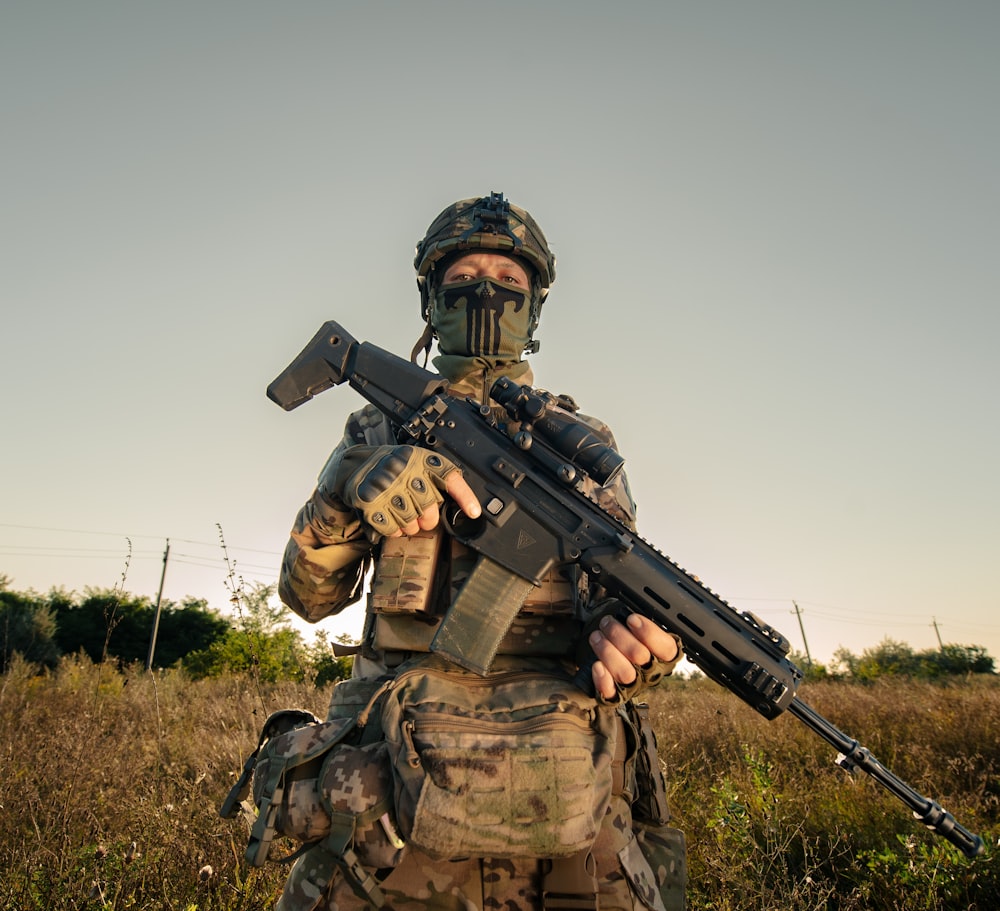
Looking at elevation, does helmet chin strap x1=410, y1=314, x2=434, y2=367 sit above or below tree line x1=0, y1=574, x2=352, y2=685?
above

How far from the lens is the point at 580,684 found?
7.33 ft

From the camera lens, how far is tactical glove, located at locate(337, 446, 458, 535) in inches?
89.9

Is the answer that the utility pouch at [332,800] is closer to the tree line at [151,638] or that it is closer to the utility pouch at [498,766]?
the utility pouch at [498,766]

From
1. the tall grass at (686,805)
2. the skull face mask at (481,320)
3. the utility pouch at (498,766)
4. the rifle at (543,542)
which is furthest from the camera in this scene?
the tall grass at (686,805)

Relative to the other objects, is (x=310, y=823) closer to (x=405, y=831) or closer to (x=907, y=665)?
(x=405, y=831)

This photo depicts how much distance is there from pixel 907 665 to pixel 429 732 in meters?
23.3

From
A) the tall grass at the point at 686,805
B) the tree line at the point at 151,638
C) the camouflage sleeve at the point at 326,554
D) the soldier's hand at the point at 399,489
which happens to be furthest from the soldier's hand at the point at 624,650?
the tree line at the point at 151,638

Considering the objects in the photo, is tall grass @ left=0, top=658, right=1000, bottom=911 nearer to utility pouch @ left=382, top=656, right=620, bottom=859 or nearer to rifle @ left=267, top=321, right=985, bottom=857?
rifle @ left=267, top=321, right=985, bottom=857

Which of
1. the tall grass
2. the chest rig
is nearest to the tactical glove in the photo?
the chest rig

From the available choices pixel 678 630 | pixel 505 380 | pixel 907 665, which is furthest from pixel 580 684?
pixel 907 665

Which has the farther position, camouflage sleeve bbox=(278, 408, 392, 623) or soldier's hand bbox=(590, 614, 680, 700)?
camouflage sleeve bbox=(278, 408, 392, 623)

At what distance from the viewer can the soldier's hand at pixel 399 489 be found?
7.50 ft

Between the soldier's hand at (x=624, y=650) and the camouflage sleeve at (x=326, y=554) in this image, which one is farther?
the camouflage sleeve at (x=326, y=554)

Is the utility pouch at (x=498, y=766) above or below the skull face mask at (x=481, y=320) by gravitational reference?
below
